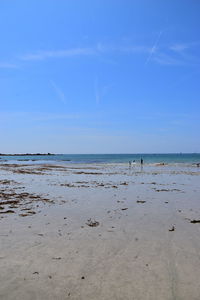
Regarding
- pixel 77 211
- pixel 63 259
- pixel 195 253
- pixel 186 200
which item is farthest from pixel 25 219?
pixel 186 200

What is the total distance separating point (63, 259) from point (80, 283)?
3.94ft

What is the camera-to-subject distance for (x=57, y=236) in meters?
7.91

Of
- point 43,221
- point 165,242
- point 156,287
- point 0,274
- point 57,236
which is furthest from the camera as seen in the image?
point 43,221

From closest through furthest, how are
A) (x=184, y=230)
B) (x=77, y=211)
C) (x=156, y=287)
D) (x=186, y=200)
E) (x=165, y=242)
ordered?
(x=156, y=287)
(x=165, y=242)
(x=184, y=230)
(x=77, y=211)
(x=186, y=200)

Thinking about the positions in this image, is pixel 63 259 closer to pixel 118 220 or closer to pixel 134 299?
pixel 134 299

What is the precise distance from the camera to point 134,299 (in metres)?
4.52

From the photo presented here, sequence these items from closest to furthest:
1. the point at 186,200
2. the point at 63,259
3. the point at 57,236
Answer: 1. the point at 63,259
2. the point at 57,236
3. the point at 186,200

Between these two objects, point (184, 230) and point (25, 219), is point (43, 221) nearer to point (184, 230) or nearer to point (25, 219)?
point (25, 219)

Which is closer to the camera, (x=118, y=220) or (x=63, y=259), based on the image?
(x=63, y=259)

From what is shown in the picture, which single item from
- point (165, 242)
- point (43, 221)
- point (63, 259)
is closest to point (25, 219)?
point (43, 221)

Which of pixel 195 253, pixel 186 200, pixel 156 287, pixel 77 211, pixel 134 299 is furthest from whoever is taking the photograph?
pixel 186 200

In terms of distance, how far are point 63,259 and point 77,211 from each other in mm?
5249

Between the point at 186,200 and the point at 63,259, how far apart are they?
9.83m

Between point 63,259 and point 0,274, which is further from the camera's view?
point 63,259
